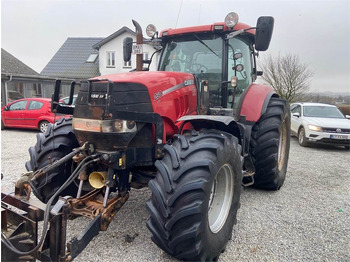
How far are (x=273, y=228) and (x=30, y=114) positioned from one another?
1014cm

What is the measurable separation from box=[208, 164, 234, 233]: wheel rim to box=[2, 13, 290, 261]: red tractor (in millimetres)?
10

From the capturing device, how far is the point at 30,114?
10703mm

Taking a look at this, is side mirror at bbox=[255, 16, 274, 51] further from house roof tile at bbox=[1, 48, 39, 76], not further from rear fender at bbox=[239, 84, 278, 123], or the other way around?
house roof tile at bbox=[1, 48, 39, 76]

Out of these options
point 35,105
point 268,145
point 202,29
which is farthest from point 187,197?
point 35,105

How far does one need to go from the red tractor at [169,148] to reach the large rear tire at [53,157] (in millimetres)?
11

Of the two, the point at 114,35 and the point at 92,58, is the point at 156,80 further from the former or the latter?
the point at 92,58

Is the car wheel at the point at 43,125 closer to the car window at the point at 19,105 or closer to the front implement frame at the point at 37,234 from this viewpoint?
the car window at the point at 19,105

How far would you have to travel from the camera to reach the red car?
1048cm

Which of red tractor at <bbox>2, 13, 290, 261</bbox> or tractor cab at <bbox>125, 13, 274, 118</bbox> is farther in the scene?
tractor cab at <bbox>125, 13, 274, 118</bbox>

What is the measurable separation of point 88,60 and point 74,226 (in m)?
21.7

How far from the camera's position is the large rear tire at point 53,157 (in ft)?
9.86

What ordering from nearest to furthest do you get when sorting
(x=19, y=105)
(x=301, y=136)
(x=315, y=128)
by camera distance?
(x=315, y=128)
(x=301, y=136)
(x=19, y=105)

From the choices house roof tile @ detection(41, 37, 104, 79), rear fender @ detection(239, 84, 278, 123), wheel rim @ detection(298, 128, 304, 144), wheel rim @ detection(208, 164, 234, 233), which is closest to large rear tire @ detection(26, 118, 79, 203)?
wheel rim @ detection(208, 164, 234, 233)

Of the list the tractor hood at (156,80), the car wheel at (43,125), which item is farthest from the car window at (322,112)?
the car wheel at (43,125)
